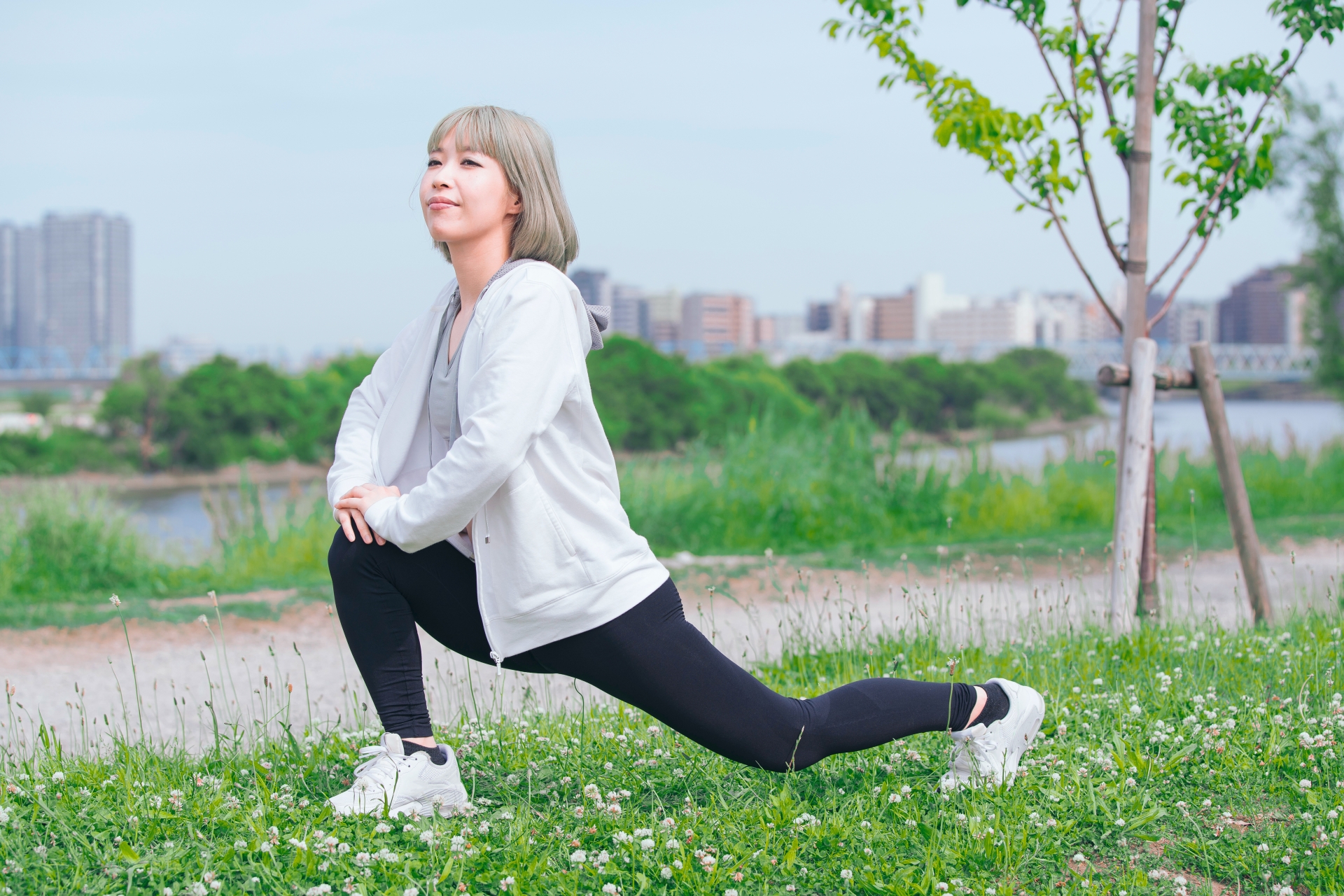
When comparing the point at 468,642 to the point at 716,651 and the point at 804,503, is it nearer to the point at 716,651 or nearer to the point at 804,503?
the point at 716,651

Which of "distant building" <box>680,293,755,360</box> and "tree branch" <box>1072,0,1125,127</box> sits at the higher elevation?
"distant building" <box>680,293,755,360</box>

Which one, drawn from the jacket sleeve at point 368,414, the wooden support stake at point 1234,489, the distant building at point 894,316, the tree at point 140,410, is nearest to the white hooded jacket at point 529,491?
the jacket sleeve at point 368,414

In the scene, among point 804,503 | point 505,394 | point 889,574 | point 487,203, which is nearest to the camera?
point 505,394

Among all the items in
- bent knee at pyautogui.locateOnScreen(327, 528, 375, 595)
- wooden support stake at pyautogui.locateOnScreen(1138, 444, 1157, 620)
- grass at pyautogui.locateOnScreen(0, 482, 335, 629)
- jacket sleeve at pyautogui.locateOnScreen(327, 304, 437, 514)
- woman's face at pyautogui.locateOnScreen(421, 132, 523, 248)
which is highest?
woman's face at pyautogui.locateOnScreen(421, 132, 523, 248)

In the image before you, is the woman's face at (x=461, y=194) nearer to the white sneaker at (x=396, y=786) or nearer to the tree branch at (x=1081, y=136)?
the white sneaker at (x=396, y=786)

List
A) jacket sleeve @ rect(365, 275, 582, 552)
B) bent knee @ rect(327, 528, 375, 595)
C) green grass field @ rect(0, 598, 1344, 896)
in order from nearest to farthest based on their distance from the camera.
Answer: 1. jacket sleeve @ rect(365, 275, 582, 552)
2. green grass field @ rect(0, 598, 1344, 896)
3. bent knee @ rect(327, 528, 375, 595)

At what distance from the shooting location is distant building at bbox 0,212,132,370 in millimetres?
74938

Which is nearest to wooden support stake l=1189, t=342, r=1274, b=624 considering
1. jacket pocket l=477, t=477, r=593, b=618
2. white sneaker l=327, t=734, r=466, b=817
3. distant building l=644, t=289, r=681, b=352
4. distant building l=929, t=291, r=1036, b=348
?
jacket pocket l=477, t=477, r=593, b=618

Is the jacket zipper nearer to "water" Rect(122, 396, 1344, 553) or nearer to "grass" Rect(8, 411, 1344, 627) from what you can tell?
"water" Rect(122, 396, 1344, 553)

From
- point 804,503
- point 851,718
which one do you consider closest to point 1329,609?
point 851,718

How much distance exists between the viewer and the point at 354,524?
2.25 metres

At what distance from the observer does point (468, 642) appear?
2344 mm

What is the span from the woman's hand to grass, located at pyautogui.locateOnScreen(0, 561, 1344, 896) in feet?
2.06

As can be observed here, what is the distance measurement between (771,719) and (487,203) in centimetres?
127
